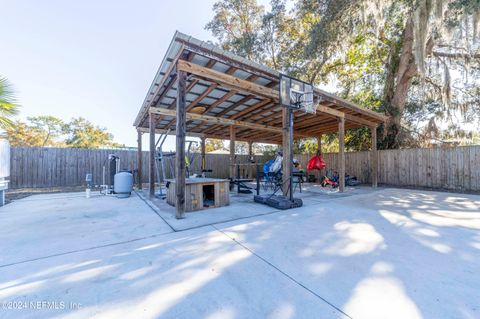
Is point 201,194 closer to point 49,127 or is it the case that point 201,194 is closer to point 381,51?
point 381,51

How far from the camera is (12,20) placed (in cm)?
580

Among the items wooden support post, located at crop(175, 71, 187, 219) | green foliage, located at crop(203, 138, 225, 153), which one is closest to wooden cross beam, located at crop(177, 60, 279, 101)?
wooden support post, located at crop(175, 71, 187, 219)

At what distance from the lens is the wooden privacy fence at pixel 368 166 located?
6.48 meters

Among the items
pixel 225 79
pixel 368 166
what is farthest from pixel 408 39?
pixel 225 79

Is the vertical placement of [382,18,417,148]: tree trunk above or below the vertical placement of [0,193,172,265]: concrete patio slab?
above

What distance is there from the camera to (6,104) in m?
4.15

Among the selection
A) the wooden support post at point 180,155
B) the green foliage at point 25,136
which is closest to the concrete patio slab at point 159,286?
the wooden support post at point 180,155

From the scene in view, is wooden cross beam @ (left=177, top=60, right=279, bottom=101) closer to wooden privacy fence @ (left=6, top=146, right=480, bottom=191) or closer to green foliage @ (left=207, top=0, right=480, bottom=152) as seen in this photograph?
wooden privacy fence @ (left=6, top=146, right=480, bottom=191)

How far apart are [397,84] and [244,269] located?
11.3 m

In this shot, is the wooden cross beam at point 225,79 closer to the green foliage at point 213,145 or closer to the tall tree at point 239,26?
the tall tree at point 239,26

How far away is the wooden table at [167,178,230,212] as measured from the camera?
13.1 ft

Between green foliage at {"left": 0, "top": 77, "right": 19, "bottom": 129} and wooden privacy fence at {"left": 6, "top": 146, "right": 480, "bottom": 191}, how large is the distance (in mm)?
3570

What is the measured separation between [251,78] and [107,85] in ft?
41.7

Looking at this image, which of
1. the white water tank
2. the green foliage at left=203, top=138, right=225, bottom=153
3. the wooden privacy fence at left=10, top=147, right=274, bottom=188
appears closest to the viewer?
the white water tank
